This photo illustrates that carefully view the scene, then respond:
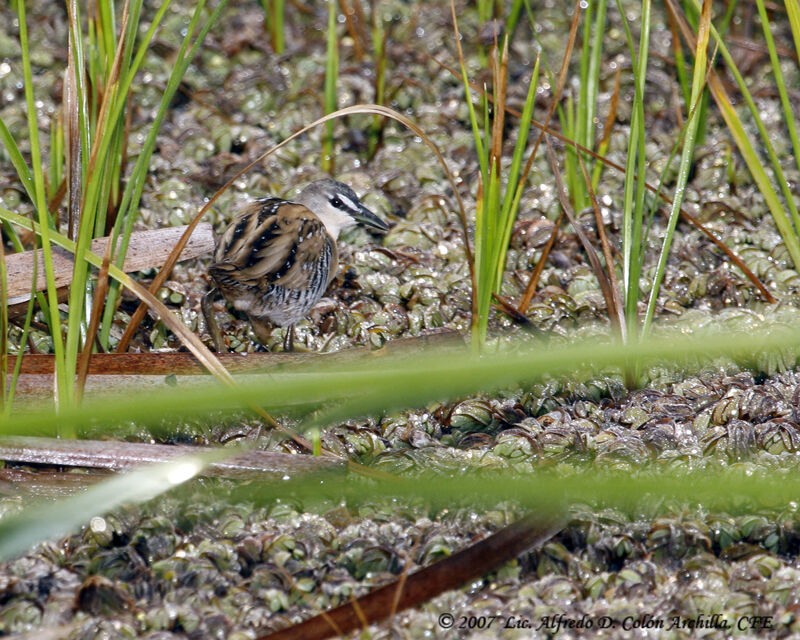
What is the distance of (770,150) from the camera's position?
344cm

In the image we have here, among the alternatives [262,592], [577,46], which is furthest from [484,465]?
[577,46]

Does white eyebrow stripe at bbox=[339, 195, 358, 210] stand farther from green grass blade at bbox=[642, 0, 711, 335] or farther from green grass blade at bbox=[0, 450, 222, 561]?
green grass blade at bbox=[0, 450, 222, 561]

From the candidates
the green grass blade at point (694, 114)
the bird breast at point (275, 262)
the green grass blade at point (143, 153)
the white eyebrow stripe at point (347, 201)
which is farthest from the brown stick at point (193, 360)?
the white eyebrow stripe at point (347, 201)

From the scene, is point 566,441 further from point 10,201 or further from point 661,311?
point 10,201

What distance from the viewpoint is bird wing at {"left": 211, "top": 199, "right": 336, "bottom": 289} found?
3613 mm

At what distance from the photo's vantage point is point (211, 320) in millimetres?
3834

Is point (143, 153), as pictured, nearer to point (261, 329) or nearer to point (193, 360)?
point (193, 360)

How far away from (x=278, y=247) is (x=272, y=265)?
3.7 inches

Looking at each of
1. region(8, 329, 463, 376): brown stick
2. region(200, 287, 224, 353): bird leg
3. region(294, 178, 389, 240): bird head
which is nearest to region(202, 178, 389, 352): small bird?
region(200, 287, 224, 353): bird leg

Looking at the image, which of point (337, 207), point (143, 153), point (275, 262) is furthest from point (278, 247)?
point (143, 153)

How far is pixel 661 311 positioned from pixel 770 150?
85cm

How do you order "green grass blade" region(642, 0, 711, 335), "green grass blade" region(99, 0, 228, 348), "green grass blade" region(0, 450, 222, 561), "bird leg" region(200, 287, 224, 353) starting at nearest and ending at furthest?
"green grass blade" region(0, 450, 222, 561), "green grass blade" region(99, 0, 228, 348), "green grass blade" region(642, 0, 711, 335), "bird leg" region(200, 287, 224, 353)

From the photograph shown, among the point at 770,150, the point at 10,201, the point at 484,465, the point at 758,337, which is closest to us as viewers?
the point at 758,337

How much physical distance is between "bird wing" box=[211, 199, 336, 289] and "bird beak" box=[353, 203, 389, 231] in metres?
0.31
